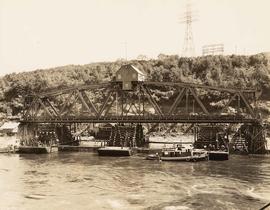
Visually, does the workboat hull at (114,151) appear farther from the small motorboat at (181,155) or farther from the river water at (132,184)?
the small motorboat at (181,155)

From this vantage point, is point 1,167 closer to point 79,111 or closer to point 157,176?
point 157,176

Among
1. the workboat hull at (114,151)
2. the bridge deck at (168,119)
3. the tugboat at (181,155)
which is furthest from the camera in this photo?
the workboat hull at (114,151)

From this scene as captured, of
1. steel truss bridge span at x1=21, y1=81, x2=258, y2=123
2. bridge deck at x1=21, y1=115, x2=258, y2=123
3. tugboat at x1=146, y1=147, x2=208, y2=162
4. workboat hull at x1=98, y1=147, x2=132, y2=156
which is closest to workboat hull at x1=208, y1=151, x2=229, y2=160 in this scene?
tugboat at x1=146, y1=147, x2=208, y2=162

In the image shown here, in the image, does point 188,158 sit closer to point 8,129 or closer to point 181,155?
point 181,155

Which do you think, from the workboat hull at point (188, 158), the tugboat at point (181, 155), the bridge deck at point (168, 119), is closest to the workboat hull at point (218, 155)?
the tugboat at point (181, 155)

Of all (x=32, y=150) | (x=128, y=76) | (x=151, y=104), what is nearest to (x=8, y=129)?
(x=32, y=150)

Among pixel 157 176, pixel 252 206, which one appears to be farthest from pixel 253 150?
pixel 252 206

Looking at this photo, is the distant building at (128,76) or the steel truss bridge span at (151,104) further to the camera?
the distant building at (128,76)
